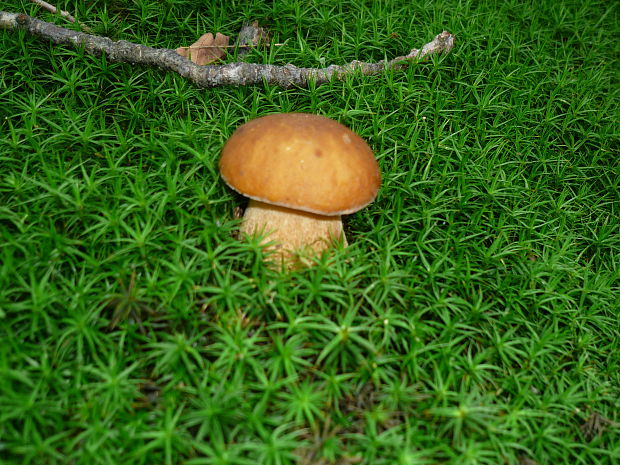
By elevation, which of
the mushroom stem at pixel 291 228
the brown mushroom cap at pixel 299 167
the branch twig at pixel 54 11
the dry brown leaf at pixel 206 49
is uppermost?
the brown mushroom cap at pixel 299 167

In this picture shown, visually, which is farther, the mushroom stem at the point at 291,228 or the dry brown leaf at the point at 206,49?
the dry brown leaf at the point at 206,49

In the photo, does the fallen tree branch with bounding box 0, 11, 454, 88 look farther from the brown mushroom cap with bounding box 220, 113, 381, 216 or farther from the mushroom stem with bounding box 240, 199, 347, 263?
the mushroom stem with bounding box 240, 199, 347, 263

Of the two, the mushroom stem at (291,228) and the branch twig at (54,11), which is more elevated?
the branch twig at (54,11)

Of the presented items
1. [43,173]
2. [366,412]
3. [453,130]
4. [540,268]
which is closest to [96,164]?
[43,173]

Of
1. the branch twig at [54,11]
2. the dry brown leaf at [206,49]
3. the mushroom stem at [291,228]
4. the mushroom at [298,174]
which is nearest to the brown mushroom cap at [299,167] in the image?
the mushroom at [298,174]

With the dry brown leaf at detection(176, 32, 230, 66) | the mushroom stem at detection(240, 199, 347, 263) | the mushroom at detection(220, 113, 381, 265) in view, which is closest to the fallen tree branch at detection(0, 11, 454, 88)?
the dry brown leaf at detection(176, 32, 230, 66)

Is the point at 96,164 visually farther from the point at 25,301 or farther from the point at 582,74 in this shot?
the point at 582,74

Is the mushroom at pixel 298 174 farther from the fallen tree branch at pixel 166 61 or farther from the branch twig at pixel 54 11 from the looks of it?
the branch twig at pixel 54 11
